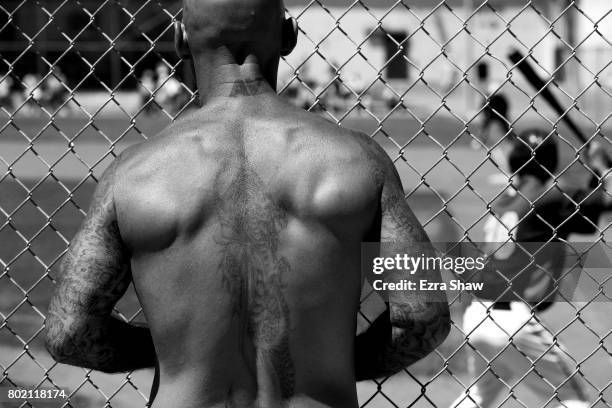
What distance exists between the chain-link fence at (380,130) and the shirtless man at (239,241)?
958mm

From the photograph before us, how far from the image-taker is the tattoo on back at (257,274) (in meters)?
2.23

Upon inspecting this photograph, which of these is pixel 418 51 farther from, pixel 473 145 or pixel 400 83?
pixel 473 145

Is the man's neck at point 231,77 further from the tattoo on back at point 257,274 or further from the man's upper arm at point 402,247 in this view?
the man's upper arm at point 402,247

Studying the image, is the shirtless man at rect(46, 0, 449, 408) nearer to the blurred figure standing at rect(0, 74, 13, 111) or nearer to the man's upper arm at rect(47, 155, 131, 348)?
the man's upper arm at rect(47, 155, 131, 348)

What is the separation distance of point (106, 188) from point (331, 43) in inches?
1182

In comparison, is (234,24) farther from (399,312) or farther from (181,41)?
(399,312)

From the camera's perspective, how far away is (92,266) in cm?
229

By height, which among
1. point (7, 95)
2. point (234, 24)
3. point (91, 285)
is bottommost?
point (7, 95)

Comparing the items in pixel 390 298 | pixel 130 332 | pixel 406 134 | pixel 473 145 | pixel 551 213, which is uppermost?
pixel 390 298

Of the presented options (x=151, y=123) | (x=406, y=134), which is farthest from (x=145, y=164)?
(x=151, y=123)

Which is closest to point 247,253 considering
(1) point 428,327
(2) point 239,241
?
(2) point 239,241

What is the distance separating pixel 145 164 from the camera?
2.26 metres

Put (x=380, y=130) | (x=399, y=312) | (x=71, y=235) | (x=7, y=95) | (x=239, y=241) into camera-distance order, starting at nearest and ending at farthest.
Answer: (x=239, y=241), (x=399, y=312), (x=380, y=130), (x=71, y=235), (x=7, y=95)

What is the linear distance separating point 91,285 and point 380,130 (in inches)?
70.6
